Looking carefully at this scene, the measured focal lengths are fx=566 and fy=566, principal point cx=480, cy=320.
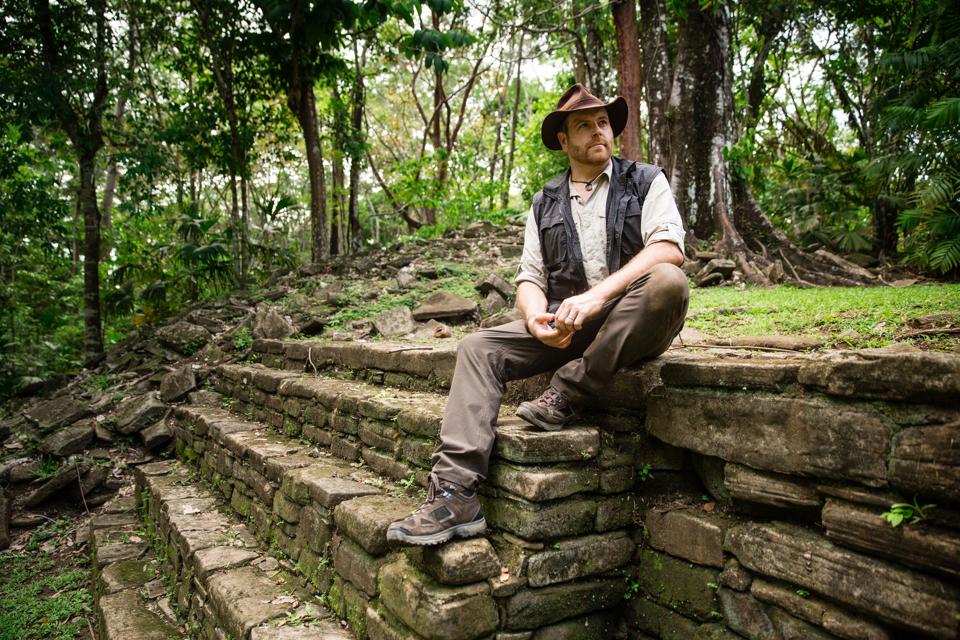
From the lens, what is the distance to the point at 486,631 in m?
2.14

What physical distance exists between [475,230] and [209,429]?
6611mm

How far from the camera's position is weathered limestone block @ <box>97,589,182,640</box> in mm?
3734

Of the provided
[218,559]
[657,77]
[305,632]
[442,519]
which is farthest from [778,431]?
[657,77]

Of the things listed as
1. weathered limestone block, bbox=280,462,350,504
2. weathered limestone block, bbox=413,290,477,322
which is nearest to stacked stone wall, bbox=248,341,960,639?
weathered limestone block, bbox=280,462,350,504

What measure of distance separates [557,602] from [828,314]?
2.51 m

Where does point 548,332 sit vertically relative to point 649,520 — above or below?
above

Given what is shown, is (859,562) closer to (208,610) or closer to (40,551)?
(208,610)

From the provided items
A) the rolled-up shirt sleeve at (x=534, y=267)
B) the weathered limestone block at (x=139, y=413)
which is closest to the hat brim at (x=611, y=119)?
the rolled-up shirt sleeve at (x=534, y=267)

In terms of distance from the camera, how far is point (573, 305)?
7.61ft

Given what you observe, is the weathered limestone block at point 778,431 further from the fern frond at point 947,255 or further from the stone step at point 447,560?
the fern frond at point 947,255

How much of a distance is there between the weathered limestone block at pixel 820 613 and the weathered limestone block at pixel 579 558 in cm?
57

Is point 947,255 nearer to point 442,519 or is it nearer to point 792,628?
point 792,628

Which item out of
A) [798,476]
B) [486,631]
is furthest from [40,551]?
[798,476]

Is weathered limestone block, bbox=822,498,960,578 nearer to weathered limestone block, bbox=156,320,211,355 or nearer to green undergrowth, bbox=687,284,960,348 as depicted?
green undergrowth, bbox=687,284,960,348
